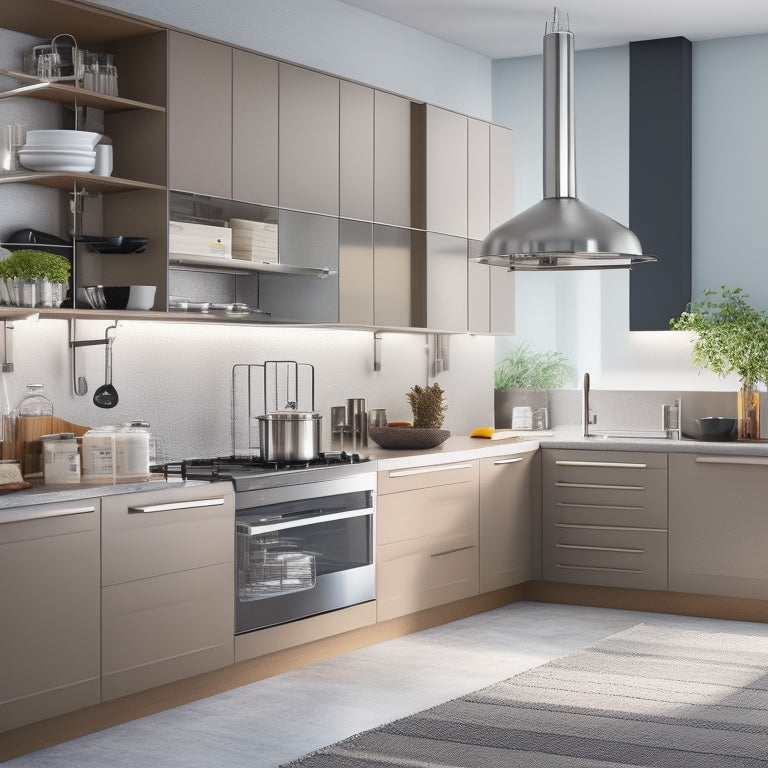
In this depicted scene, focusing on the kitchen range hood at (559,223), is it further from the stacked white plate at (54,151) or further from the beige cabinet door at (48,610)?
the beige cabinet door at (48,610)

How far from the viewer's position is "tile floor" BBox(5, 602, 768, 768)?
3.67 metres

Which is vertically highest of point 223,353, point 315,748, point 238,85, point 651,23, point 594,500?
point 651,23

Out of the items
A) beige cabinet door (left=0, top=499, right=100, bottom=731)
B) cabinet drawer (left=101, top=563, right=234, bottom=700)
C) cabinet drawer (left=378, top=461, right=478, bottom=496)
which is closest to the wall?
cabinet drawer (left=378, top=461, right=478, bottom=496)

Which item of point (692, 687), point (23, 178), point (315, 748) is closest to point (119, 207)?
point (23, 178)

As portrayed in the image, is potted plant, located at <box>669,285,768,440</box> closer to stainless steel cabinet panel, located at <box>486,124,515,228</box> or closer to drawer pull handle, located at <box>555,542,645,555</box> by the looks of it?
drawer pull handle, located at <box>555,542,645,555</box>

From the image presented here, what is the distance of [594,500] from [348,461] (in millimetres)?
1613

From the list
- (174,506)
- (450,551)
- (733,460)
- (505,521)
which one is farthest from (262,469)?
(733,460)

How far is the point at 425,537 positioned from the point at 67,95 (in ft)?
7.72

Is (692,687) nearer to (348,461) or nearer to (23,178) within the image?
(348,461)

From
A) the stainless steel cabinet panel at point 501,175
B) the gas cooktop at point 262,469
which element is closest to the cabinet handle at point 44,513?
the gas cooktop at point 262,469

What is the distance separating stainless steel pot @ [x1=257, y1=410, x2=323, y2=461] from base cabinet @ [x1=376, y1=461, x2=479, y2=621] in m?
0.45

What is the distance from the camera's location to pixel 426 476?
5.29 m

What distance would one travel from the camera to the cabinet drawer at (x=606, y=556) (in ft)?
19.1

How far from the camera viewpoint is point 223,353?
512 cm
